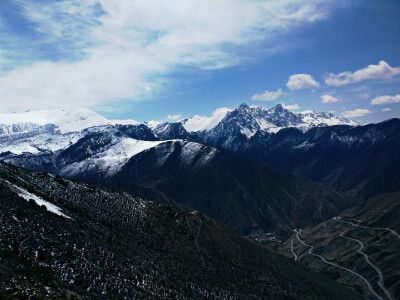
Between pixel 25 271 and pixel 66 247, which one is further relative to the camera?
pixel 66 247

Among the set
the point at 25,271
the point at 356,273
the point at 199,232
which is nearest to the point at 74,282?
the point at 25,271

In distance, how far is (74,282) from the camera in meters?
46.0

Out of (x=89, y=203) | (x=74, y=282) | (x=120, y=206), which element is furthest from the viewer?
(x=120, y=206)

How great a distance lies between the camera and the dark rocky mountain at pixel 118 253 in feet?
147

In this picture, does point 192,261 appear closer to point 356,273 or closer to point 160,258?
point 160,258

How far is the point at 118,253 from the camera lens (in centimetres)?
6544

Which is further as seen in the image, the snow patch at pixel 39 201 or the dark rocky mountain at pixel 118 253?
the snow patch at pixel 39 201

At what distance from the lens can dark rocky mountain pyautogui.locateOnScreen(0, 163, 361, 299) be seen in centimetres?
4478

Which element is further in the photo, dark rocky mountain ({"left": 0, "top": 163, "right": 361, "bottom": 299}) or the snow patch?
the snow patch

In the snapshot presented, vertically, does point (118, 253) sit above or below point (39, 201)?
below

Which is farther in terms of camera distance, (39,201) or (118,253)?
(39,201)

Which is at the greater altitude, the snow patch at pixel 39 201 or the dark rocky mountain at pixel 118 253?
the snow patch at pixel 39 201

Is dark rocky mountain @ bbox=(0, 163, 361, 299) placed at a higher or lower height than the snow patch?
lower

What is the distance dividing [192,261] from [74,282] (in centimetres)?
4925
